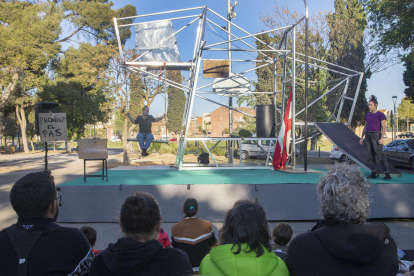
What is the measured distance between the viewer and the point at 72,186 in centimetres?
592

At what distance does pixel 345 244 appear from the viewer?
5.47 ft

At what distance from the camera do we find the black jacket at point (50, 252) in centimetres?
171

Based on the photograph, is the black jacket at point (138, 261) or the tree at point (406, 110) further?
the tree at point (406, 110)

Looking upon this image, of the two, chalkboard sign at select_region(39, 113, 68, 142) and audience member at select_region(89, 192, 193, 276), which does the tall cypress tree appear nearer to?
chalkboard sign at select_region(39, 113, 68, 142)

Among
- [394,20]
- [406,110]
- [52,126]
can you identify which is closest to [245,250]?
[52,126]

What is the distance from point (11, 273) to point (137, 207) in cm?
81

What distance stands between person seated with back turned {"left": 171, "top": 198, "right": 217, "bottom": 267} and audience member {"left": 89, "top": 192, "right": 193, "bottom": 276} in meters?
1.66

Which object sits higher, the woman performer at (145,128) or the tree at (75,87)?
the tree at (75,87)

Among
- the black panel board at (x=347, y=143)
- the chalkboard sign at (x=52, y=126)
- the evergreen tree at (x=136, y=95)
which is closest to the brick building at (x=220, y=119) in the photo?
the black panel board at (x=347, y=143)

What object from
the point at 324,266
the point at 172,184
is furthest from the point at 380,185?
the point at 324,266

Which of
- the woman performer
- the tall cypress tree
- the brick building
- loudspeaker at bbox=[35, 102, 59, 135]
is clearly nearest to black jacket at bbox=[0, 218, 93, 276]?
loudspeaker at bbox=[35, 102, 59, 135]

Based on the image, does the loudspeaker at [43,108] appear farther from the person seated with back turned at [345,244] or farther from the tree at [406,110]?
the tree at [406,110]

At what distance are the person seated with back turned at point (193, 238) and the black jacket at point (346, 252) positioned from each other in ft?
5.60

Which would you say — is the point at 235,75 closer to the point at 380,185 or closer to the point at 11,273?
the point at 380,185
